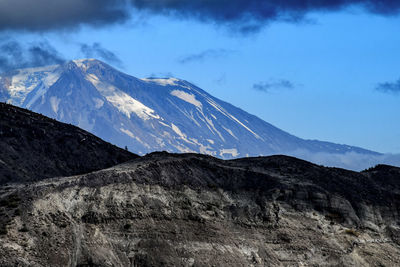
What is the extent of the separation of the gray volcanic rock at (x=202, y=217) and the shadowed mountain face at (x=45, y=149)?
16740 millimetres

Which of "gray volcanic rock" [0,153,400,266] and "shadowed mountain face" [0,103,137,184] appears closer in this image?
"gray volcanic rock" [0,153,400,266]

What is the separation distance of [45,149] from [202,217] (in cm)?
3420

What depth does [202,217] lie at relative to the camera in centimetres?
6247

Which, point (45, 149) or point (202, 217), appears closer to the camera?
point (202, 217)

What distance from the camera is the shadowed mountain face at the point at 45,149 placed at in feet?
271

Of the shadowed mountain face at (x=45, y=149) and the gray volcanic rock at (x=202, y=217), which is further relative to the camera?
the shadowed mountain face at (x=45, y=149)

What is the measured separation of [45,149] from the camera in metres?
88.9

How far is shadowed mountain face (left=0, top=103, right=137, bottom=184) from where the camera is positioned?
82.8 metres

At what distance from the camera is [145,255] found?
55938mm

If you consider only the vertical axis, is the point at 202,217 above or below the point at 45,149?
below

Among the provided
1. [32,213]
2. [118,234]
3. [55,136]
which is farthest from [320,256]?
[55,136]

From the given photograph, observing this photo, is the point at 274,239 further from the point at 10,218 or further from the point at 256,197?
the point at 10,218

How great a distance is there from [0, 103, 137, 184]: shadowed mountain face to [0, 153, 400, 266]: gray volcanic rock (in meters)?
16.7

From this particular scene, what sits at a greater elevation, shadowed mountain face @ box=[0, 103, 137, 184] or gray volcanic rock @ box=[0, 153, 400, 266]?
shadowed mountain face @ box=[0, 103, 137, 184]
